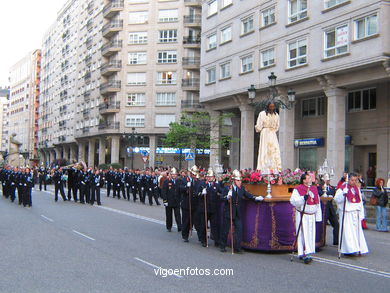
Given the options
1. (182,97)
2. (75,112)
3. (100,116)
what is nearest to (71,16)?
(75,112)

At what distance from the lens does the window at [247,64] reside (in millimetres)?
35375

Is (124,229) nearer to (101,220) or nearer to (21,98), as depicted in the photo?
(101,220)

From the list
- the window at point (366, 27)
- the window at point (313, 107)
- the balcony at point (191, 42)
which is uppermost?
the balcony at point (191, 42)

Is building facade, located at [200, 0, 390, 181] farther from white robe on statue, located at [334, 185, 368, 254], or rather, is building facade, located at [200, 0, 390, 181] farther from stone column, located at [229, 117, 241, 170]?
white robe on statue, located at [334, 185, 368, 254]

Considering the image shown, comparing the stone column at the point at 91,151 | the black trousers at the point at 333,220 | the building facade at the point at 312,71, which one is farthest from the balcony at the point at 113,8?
the black trousers at the point at 333,220

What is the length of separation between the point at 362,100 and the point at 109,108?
4052 centimetres

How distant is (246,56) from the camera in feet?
118

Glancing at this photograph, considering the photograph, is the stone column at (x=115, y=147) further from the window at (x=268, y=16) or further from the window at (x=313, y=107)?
the window at (x=268, y=16)

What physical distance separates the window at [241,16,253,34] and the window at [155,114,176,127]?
2653 cm

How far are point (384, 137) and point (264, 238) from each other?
68.7 feet

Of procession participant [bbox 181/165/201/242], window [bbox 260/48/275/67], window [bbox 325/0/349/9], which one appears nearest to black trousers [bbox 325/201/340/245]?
procession participant [bbox 181/165/201/242]

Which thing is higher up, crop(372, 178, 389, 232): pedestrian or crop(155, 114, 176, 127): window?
crop(155, 114, 176, 127): window

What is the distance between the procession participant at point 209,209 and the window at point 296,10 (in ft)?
70.9

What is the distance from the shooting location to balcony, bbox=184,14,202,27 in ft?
200
